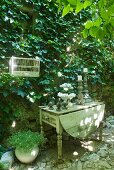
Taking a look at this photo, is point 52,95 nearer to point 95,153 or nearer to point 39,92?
point 39,92

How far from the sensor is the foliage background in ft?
11.0

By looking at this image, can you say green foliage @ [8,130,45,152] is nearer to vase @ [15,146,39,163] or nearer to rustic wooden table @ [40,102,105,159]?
vase @ [15,146,39,163]

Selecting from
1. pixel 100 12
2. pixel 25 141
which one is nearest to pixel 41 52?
pixel 25 141

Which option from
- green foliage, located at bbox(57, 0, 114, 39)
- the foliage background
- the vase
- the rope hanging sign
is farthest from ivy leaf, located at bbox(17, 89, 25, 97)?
green foliage, located at bbox(57, 0, 114, 39)

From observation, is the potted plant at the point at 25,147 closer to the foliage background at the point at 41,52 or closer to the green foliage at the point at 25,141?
the green foliage at the point at 25,141

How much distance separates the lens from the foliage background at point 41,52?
3.37m

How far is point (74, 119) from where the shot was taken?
302 cm

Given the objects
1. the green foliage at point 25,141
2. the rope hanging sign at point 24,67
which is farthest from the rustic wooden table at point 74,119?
the rope hanging sign at point 24,67

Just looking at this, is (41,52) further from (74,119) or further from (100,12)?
(100,12)

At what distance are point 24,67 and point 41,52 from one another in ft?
1.71

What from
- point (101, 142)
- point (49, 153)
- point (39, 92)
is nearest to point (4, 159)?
point (49, 153)

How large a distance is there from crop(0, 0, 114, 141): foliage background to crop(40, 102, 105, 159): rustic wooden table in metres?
0.52

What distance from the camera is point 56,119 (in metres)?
2.89

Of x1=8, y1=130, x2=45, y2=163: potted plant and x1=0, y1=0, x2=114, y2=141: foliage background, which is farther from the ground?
x1=0, y1=0, x2=114, y2=141: foliage background
